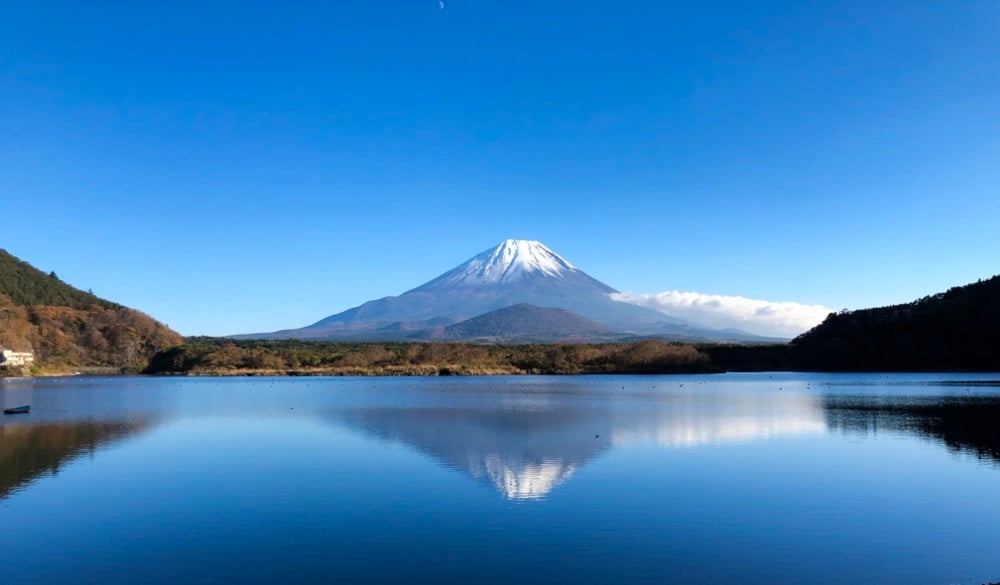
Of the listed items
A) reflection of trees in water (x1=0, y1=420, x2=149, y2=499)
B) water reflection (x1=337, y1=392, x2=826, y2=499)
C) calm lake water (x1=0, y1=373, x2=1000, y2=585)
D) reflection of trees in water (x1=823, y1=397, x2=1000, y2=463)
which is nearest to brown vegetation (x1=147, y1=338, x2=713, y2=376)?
water reflection (x1=337, y1=392, x2=826, y2=499)

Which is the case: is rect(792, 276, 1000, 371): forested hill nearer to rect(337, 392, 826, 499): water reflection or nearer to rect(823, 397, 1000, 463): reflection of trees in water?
rect(823, 397, 1000, 463): reflection of trees in water

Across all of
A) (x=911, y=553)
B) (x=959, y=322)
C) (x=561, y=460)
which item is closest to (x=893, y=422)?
(x=561, y=460)

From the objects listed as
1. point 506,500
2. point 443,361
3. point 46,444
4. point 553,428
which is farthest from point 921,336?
point 46,444

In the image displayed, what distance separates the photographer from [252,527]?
32.8ft

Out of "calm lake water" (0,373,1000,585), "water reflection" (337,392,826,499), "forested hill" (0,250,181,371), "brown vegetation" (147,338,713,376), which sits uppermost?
"forested hill" (0,250,181,371)

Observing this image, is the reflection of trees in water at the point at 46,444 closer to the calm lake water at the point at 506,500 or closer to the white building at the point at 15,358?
the calm lake water at the point at 506,500

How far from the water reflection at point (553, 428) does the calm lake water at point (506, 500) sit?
12 cm

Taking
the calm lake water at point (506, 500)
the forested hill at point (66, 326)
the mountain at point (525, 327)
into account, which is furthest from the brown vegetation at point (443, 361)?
the mountain at point (525, 327)

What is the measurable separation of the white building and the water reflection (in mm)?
53645

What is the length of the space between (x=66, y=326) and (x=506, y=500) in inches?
3253

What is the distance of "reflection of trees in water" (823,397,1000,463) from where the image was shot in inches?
706

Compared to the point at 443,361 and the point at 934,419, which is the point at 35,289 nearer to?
the point at 443,361

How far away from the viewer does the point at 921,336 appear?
63.0m

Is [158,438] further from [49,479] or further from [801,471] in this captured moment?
[801,471]
